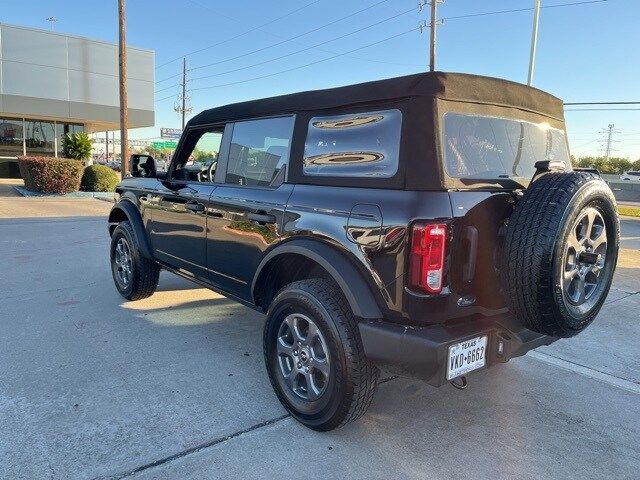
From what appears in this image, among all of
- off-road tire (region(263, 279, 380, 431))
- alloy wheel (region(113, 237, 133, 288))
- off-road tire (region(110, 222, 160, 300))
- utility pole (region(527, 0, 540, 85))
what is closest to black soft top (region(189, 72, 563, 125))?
off-road tire (region(263, 279, 380, 431))

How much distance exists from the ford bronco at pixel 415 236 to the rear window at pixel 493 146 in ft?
0.03

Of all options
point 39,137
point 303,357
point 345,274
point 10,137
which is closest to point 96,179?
point 39,137

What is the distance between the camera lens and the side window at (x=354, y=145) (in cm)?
253

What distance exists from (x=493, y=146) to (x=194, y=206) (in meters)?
2.30

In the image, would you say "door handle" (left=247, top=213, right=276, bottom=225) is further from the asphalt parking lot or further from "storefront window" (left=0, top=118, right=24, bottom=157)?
"storefront window" (left=0, top=118, right=24, bottom=157)

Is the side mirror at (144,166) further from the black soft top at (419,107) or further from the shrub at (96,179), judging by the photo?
the shrub at (96,179)

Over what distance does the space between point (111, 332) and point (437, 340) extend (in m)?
3.05

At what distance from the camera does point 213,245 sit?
370cm

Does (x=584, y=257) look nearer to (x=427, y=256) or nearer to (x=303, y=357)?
(x=427, y=256)

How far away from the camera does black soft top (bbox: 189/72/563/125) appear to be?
96.3 inches

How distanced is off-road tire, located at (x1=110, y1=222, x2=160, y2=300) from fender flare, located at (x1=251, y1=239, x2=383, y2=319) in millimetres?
2536

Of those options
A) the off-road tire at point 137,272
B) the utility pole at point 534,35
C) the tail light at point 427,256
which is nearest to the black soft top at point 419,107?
the tail light at point 427,256

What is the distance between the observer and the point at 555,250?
7.36 ft

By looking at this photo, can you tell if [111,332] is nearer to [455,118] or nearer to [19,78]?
[455,118]
